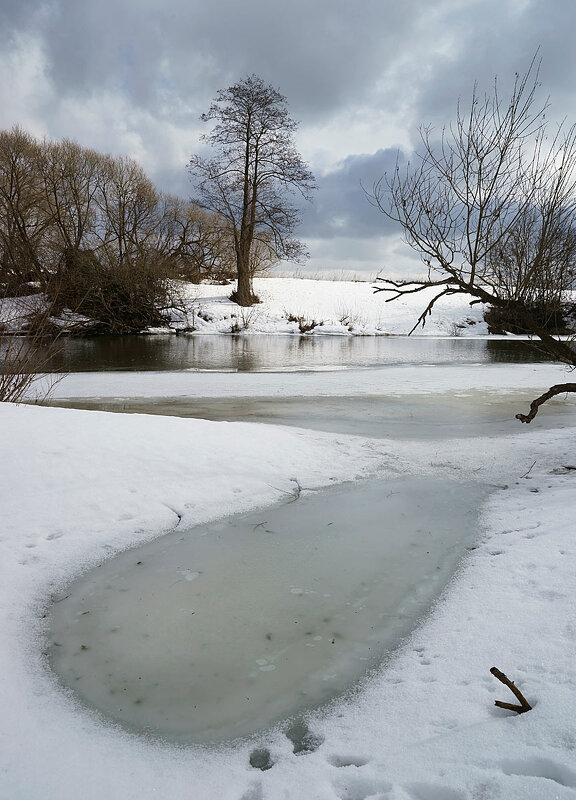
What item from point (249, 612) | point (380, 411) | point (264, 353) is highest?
point (264, 353)

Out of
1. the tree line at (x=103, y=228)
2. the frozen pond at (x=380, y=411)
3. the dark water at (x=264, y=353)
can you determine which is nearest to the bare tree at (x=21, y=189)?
the tree line at (x=103, y=228)

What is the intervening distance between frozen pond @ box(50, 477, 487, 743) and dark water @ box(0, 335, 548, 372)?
8.96 m

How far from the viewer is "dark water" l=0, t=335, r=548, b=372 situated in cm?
1373

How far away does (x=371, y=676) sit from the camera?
220 centimetres

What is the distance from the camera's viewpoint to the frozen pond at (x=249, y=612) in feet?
6.86

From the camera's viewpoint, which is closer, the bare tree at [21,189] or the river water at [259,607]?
the river water at [259,607]

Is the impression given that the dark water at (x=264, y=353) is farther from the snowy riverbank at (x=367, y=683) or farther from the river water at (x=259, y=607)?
the river water at (x=259, y=607)

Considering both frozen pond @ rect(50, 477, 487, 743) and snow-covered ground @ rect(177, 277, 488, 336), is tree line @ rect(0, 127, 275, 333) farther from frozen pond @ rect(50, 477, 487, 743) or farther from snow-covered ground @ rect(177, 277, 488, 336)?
frozen pond @ rect(50, 477, 487, 743)

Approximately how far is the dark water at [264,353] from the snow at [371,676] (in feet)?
24.6

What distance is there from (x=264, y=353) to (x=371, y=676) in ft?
48.7

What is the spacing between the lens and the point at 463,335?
25.9 metres

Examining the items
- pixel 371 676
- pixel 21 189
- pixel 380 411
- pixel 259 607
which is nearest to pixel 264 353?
pixel 380 411

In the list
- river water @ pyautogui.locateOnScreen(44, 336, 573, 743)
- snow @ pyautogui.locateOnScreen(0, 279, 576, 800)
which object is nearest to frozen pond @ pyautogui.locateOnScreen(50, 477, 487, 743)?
river water @ pyautogui.locateOnScreen(44, 336, 573, 743)

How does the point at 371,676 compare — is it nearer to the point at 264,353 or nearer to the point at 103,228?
the point at 264,353
